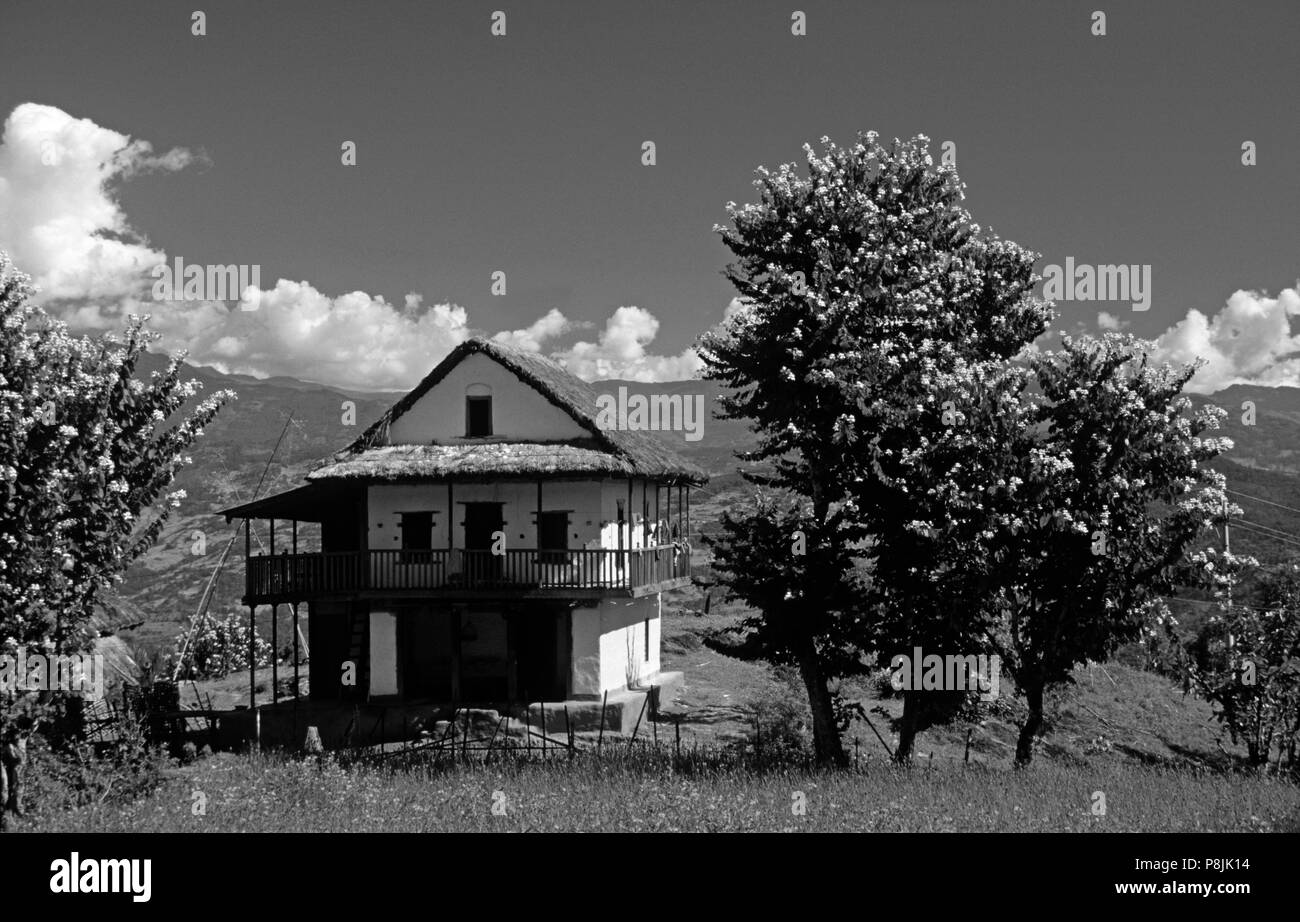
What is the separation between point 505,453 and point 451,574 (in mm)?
3162

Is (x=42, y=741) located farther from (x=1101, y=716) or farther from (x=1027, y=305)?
(x=1101, y=716)

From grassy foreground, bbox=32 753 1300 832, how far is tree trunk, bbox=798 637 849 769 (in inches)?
78.5

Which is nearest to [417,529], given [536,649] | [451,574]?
[451,574]

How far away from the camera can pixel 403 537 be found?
2664 cm

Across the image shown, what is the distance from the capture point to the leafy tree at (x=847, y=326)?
61.7ft

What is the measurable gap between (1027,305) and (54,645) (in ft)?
57.4

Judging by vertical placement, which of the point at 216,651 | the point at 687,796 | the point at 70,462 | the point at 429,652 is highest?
the point at 70,462

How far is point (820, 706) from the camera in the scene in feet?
65.9

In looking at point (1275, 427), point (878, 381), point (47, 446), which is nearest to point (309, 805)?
point (47, 446)

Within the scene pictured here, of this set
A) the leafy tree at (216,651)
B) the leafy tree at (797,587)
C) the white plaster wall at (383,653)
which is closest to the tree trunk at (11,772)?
the leafy tree at (797,587)

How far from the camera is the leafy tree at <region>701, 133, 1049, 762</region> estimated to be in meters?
18.8

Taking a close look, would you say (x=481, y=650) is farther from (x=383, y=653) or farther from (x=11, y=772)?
(x=11, y=772)

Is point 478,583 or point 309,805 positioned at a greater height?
point 478,583

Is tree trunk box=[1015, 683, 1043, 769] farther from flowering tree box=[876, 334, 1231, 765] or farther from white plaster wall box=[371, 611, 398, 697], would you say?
white plaster wall box=[371, 611, 398, 697]
